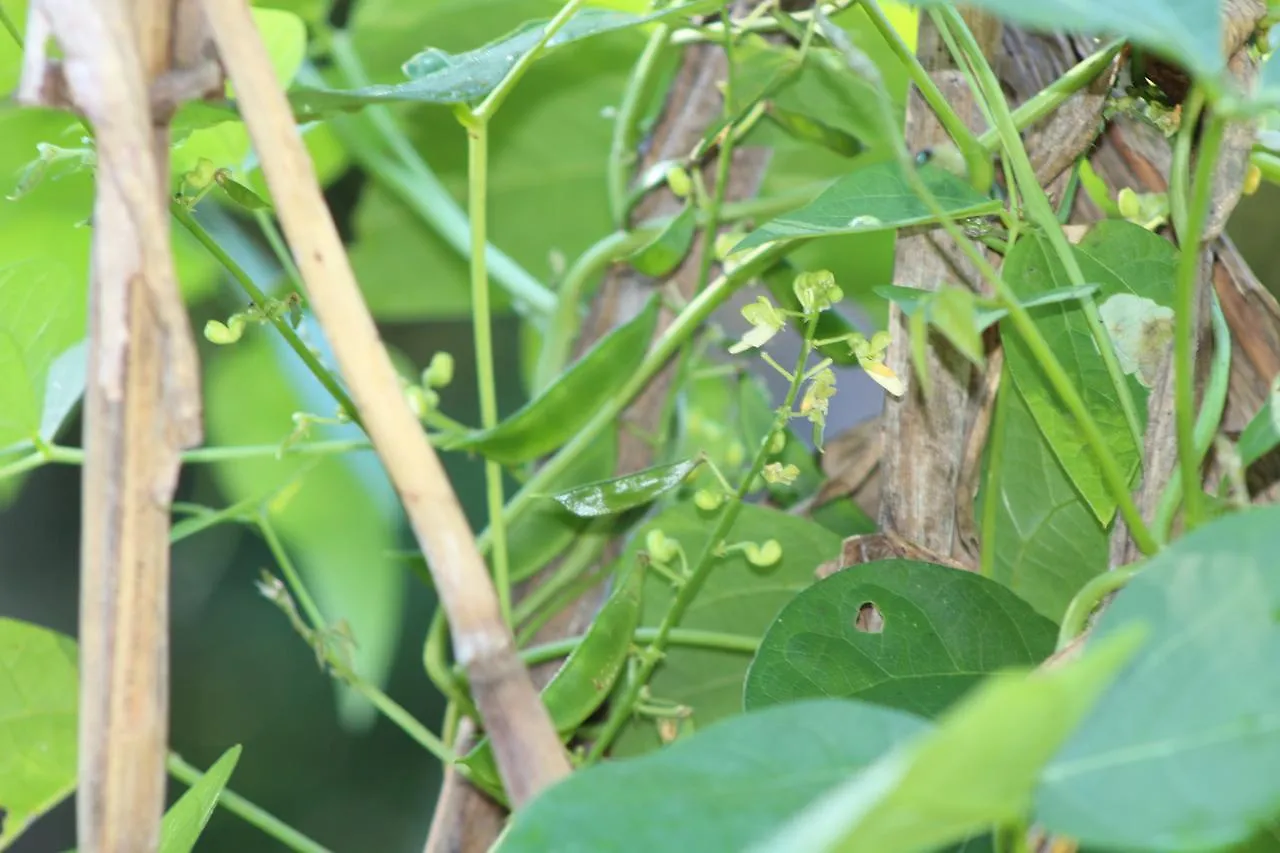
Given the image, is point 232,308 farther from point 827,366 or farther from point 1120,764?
point 1120,764

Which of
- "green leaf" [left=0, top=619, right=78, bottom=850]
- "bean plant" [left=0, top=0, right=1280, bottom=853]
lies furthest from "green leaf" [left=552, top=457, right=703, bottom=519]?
"green leaf" [left=0, top=619, right=78, bottom=850]

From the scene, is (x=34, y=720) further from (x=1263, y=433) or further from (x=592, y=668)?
(x=1263, y=433)

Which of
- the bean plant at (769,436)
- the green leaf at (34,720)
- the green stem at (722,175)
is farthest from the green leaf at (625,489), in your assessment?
the green leaf at (34,720)

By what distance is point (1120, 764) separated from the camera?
0.49 ft

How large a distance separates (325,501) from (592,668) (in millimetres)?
284

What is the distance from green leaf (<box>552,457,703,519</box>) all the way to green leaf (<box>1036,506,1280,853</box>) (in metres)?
0.16

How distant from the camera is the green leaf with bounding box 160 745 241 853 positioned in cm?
27

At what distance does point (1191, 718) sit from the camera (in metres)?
0.15

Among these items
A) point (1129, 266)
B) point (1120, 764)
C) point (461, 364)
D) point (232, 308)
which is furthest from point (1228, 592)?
point (461, 364)

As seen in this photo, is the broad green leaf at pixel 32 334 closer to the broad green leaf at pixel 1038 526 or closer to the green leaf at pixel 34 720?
the green leaf at pixel 34 720

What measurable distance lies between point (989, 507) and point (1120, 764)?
0.18m

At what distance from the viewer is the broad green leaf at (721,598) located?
393 millimetres

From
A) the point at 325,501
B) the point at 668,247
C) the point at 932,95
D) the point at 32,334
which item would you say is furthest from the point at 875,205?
the point at 325,501

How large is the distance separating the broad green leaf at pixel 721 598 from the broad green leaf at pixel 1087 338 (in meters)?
0.11
